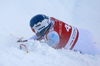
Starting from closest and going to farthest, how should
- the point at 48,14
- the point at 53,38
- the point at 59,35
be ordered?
the point at 53,38 → the point at 59,35 → the point at 48,14

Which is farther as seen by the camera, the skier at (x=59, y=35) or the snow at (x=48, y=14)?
the skier at (x=59, y=35)

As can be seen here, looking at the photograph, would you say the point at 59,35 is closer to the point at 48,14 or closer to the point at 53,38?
the point at 53,38

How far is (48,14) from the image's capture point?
4.99 metres

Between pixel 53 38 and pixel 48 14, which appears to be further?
pixel 48 14

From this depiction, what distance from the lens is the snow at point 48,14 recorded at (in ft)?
4.38

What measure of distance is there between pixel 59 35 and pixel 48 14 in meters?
2.64

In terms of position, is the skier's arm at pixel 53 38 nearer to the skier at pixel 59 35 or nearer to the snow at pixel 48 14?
the skier at pixel 59 35

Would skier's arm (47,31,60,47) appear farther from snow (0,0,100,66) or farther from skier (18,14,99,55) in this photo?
snow (0,0,100,66)

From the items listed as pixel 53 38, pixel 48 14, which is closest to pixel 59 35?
pixel 53 38

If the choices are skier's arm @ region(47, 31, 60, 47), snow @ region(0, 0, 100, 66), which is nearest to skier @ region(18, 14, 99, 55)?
skier's arm @ region(47, 31, 60, 47)

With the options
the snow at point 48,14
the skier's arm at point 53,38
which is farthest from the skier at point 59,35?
the snow at point 48,14

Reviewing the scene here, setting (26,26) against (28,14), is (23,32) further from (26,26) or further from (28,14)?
(28,14)

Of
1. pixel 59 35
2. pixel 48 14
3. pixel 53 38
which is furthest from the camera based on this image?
pixel 48 14

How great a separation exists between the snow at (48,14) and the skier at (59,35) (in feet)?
1.28
